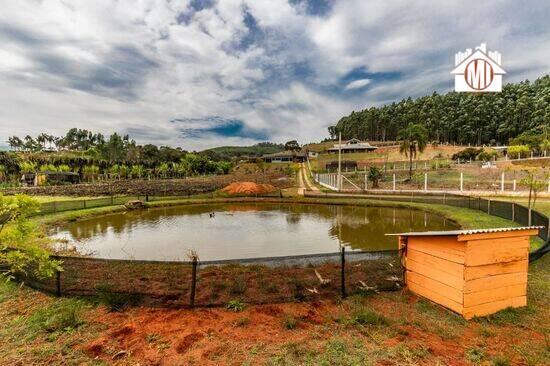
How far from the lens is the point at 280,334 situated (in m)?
5.67

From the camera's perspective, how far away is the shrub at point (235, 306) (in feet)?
22.1

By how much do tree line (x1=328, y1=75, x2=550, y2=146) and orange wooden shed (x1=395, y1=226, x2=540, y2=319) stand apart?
74600 mm

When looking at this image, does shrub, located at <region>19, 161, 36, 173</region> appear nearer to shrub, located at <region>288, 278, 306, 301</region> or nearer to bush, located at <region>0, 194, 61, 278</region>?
bush, located at <region>0, 194, 61, 278</region>

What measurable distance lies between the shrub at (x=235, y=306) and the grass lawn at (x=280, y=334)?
4.7 inches

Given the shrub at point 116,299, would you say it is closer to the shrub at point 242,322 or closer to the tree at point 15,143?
the shrub at point 242,322

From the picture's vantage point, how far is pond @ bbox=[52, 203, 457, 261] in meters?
13.3

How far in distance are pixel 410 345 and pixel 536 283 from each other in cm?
530

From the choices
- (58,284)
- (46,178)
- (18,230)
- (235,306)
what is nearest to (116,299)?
(58,284)

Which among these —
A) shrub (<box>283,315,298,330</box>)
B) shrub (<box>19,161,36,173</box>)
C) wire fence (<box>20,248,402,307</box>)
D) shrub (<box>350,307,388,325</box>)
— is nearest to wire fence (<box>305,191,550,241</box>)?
wire fence (<box>20,248,402,307</box>)

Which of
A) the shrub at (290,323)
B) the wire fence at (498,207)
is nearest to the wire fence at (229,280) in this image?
the shrub at (290,323)

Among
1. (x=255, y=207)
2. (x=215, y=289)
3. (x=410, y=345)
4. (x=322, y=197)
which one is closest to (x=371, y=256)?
(x=410, y=345)

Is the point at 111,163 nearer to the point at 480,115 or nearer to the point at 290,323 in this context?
the point at 290,323

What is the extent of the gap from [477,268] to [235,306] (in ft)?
16.6

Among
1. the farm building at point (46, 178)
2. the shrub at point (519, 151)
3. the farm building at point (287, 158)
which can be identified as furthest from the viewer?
the farm building at point (287, 158)
